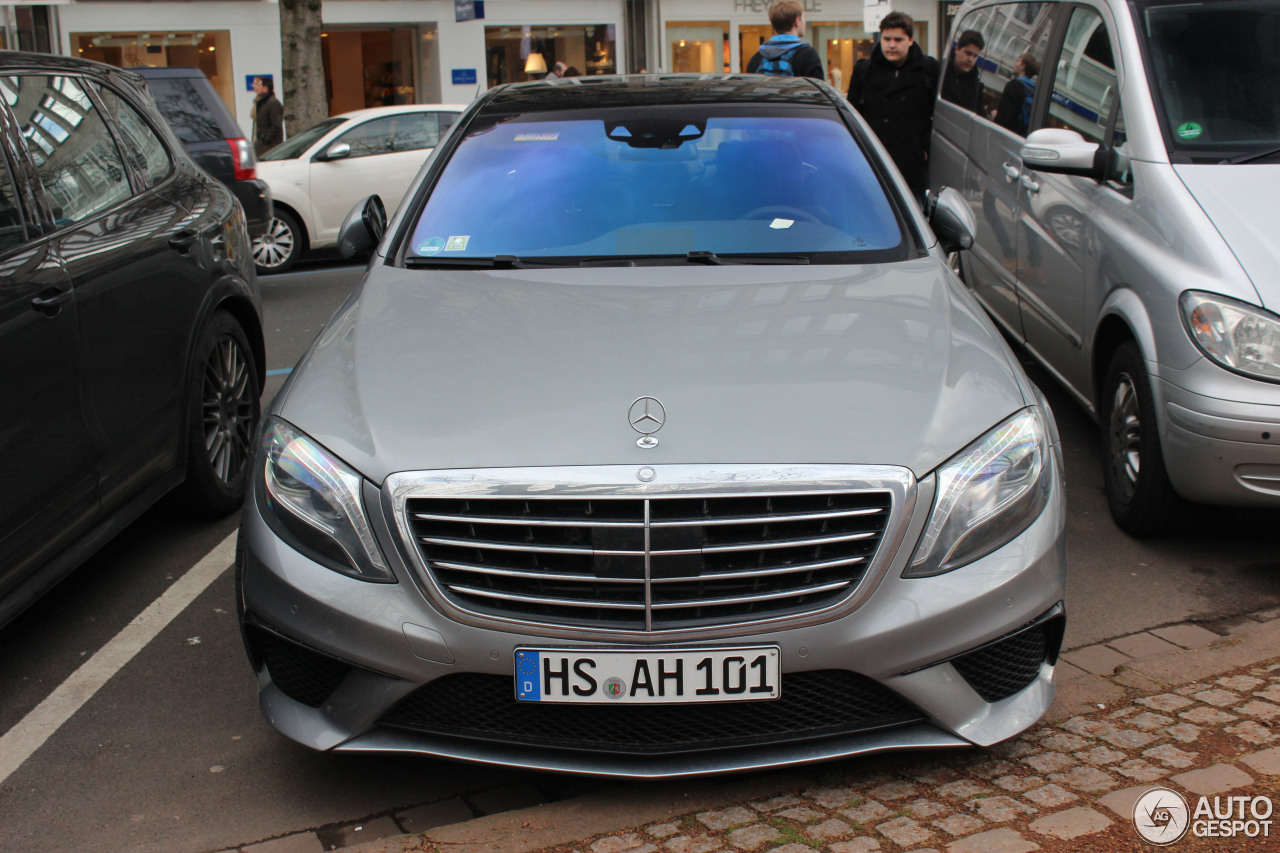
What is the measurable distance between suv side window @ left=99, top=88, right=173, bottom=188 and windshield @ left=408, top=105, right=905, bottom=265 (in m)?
1.32

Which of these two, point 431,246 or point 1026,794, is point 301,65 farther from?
point 1026,794

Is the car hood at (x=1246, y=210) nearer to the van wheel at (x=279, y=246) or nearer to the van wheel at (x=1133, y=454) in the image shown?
the van wheel at (x=1133, y=454)

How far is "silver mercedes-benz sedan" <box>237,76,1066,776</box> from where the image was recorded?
9.02 feet

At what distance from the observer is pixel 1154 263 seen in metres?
4.34

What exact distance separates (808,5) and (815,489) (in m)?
25.9

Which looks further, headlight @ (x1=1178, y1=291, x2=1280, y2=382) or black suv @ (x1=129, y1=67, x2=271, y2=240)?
black suv @ (x1=129, y1=67, x2=271, y2=240)

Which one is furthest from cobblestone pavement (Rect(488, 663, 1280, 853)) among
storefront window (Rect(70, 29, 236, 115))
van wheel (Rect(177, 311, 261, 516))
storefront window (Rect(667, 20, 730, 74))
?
storefront window (Rect(667, 20, 730, 74))

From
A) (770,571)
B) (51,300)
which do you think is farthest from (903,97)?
(770,571)

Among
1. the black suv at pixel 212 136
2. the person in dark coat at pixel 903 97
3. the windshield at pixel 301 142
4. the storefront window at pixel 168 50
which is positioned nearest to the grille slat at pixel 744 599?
the person in dark coat at pixel 903 97

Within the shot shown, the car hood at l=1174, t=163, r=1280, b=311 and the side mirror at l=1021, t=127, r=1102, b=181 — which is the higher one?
the side mirror at l=1021, t=127, r=1102, b=181

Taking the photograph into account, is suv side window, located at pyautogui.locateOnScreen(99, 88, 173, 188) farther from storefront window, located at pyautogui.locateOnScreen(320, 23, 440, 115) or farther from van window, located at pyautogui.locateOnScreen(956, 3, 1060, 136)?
storefront window, located at pyautogui.locateOnScreen(320, 23, 440, 115)

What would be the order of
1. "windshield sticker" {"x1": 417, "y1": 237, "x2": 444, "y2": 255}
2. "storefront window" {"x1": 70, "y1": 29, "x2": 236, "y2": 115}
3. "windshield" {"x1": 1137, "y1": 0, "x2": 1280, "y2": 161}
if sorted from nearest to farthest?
→ 1. "windshield sticker" {"x1": 417, "y1": 237, "x2": 444, "y2": 255}
2. "windshield" {"x1": 1137, "y1": 0, "x2": 1280, "y2": 161}
3. "storefront window" {"x1": 70, "y1": 29, "x2": 236, "y2": 115}

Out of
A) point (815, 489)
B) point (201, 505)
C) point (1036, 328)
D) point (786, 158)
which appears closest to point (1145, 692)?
point (815, 489)

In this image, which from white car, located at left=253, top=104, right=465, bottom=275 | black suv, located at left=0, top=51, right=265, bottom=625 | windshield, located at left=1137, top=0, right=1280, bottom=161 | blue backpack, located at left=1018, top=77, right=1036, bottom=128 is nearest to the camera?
black suv, located at left=0, top=51, right=265, bottom=625
